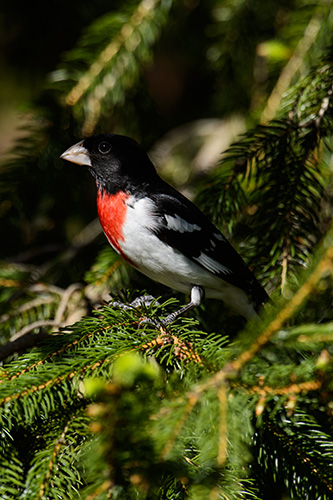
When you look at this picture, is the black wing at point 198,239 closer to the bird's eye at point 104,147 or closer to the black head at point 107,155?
the black head at point 107,155

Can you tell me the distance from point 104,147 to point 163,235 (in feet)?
1.71

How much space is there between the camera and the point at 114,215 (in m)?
2.19

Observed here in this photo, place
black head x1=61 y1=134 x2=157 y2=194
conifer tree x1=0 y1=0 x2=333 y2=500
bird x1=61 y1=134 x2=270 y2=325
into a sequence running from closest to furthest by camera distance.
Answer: conifer tree x1=0 y1=0 x2=333 y2=500 < bird x1=61 y1=134 x2=270 y2=325 < black head x1=61 y1=134 x2=157 y2=194

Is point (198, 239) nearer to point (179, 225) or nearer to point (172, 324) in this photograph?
point (179, 225)

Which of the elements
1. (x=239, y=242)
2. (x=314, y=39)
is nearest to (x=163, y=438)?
(x=239, y=242)

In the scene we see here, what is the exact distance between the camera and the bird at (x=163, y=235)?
214cm

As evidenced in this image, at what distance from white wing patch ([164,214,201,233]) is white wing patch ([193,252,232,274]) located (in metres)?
0.11

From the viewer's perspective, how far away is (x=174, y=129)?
373cm

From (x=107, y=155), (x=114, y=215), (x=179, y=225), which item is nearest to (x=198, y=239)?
(x=179, y=225)

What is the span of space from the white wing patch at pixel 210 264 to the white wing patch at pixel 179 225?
0.37ft

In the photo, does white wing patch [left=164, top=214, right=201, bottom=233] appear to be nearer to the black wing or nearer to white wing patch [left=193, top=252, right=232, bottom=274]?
the black wing

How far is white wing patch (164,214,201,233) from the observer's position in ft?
7.16

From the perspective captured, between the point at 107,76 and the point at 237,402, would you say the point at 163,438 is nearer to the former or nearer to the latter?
the point at 237,402

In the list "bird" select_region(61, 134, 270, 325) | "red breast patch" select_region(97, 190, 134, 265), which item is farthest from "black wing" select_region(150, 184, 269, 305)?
"red breast patch" select_region(97, 190, 134, 265)
